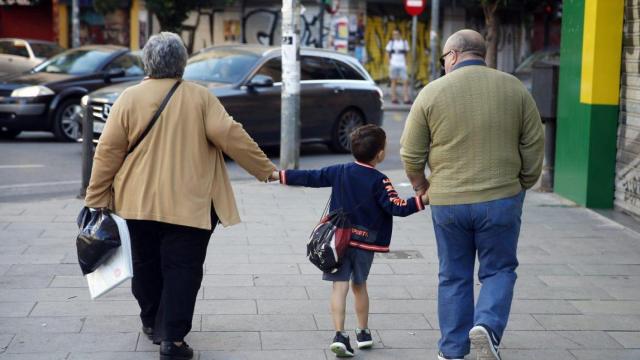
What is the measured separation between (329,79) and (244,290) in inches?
357

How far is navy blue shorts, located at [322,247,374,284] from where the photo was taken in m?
5.53

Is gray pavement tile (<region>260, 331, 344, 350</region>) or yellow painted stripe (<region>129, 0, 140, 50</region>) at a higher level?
yellow painted stripe (<region>129, 0, 140, 50</region>)

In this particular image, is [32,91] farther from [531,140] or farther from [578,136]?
[531,140]

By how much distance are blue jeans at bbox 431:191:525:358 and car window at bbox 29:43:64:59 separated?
54.5 ft

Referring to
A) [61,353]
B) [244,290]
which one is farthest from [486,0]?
[61,353]

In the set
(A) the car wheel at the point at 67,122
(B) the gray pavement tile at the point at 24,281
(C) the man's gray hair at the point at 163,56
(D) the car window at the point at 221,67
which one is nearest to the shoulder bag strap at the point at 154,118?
(C) the man's gray hair at the point at 163,56

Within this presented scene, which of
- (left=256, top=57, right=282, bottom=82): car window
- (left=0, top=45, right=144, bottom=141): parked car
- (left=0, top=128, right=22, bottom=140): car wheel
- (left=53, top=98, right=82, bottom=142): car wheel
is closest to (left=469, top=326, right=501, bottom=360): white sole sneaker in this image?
(left=256, top=57, right=282, bottom=82): car window

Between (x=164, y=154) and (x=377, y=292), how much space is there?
7.44 feet

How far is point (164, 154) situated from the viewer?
5.28 metres

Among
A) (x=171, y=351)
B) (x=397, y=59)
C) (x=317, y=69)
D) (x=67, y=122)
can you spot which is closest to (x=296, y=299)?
(x=171, y=351)

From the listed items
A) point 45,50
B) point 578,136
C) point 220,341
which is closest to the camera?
point 220,341

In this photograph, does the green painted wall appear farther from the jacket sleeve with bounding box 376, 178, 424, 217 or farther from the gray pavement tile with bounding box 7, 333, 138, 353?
the gray pavement tile with bounding box 7, 333, 138, 353

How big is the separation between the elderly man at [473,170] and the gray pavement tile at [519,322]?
91cm

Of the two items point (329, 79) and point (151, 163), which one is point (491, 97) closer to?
point (151, 163)
